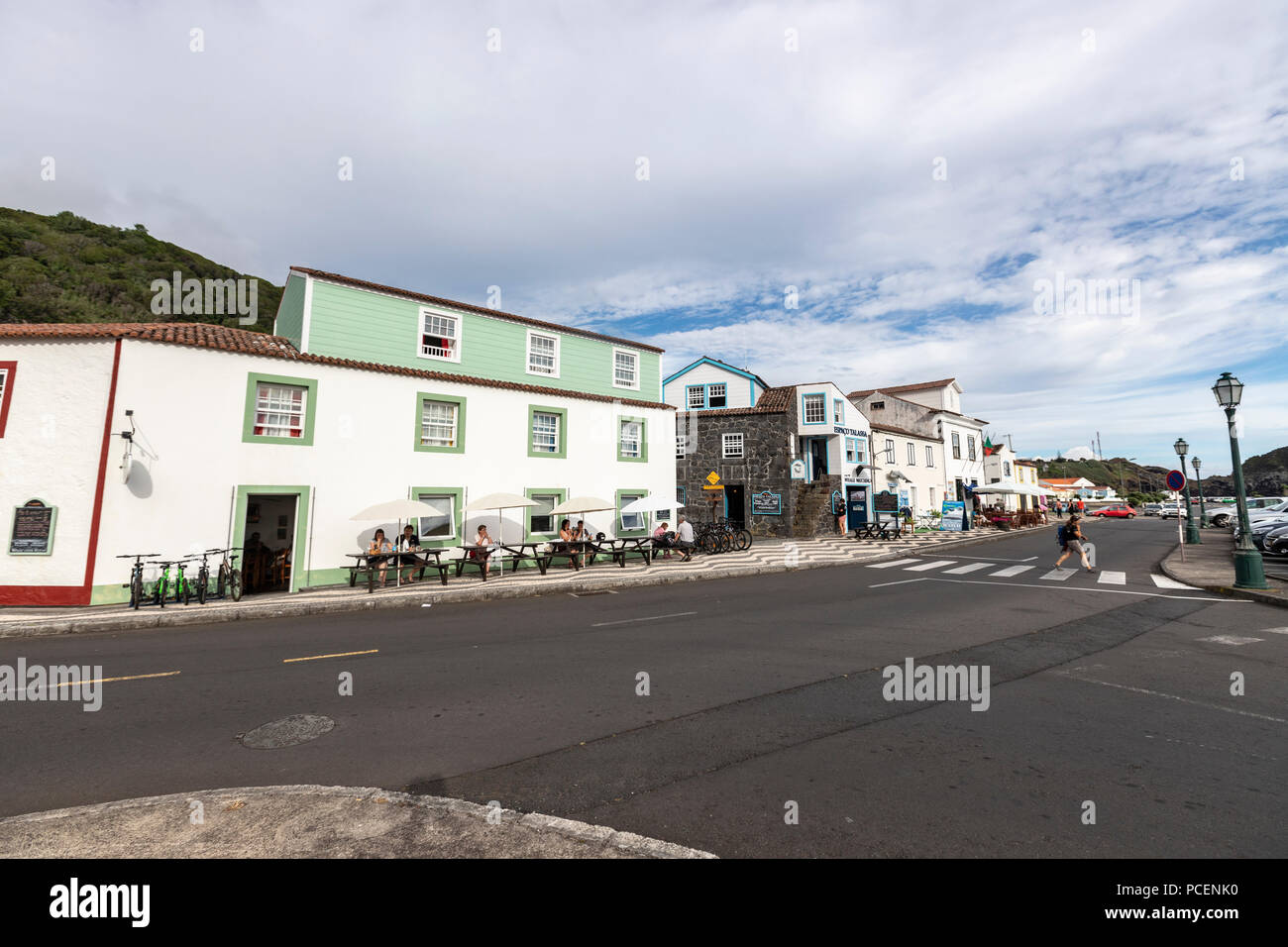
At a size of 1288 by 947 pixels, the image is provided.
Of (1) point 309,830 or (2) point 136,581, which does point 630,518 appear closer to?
(2) point 136,581

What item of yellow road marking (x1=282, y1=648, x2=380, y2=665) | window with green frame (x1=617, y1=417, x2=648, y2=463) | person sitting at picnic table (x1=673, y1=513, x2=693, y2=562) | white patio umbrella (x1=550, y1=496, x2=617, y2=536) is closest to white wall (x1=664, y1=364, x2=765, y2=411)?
window with green frame (x1=617, y1=417, x2=648, y2=463)

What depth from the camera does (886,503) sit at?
3228cm

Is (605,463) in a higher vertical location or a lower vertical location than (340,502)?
higher

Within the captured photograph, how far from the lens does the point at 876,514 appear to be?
107 feet

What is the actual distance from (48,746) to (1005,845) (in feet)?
26.3

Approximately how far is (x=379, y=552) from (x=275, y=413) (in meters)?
4.79

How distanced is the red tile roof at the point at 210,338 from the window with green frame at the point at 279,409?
0.70 metres

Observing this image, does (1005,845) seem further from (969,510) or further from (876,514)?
(969,510)

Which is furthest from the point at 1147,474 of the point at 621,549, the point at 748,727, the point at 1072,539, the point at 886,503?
the point at 748,727

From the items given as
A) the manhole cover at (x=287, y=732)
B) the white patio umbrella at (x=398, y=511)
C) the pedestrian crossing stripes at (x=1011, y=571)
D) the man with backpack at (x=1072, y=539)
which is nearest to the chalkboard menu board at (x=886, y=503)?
the man with backpack at (x=1072, y=539)

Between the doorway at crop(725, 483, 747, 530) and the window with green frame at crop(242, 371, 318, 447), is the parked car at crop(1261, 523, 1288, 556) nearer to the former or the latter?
the doorway at crop(725, 483, 747, 530)

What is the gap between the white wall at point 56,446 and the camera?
12.6 m

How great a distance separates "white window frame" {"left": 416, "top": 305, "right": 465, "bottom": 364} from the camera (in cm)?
1820
